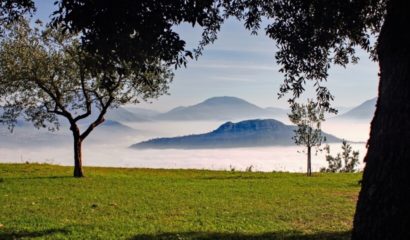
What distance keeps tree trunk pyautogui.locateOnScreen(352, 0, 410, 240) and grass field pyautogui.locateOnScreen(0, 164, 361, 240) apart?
9.81m

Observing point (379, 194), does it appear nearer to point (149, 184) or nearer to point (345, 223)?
point (345, 223)

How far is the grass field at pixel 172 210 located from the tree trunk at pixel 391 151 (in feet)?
32.2

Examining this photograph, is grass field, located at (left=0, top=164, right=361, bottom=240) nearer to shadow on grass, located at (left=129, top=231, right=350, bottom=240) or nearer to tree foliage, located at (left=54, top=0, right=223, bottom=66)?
shadow on grass, located at (left=129, top=231, right=350, bottom=240)

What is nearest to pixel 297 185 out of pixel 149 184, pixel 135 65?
pixel 149 184

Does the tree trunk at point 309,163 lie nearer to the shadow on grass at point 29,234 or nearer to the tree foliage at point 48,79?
the tree foliage at point 48,79

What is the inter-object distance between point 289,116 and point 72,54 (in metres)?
28.5

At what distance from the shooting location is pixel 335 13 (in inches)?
536

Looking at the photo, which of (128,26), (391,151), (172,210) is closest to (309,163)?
(172,210)

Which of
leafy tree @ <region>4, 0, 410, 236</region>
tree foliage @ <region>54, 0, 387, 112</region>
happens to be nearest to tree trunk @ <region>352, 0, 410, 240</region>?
leafy tree @ <region>4, 0, 410, 236</region>

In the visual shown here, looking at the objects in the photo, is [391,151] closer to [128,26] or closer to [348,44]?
[128,26]

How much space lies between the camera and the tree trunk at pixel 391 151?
6.45m

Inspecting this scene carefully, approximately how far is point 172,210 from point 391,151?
707 inches

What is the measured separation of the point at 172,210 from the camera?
23.6 metres

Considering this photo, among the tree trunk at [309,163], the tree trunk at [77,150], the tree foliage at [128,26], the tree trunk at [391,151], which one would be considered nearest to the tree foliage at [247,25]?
the tree foliage at [128,26]
